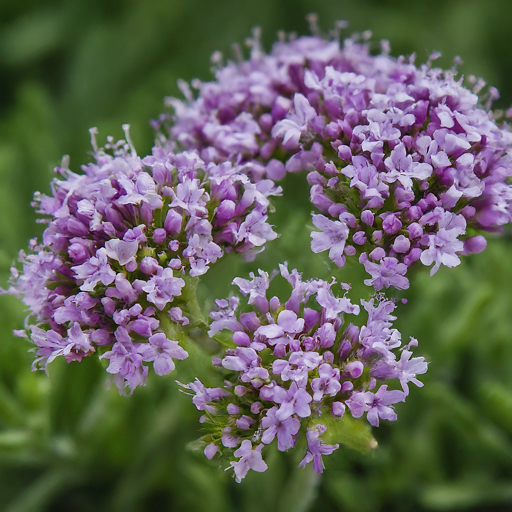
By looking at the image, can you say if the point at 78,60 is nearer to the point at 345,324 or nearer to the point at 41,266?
the point at 41,266

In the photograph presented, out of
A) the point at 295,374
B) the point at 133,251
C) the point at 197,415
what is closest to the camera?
the point at 295,374

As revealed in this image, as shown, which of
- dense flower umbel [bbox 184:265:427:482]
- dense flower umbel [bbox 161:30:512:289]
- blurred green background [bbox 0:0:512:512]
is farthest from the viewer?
blurred green background [bbox 0:0:512:512]

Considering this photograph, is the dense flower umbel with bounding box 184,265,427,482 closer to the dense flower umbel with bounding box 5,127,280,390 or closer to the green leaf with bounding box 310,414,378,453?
the green leaf with bounding box 310,414,378,453

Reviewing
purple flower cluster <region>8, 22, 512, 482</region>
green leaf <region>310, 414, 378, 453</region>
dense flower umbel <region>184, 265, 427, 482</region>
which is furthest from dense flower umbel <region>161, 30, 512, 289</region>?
green leaf <region>310, 414, 378, 453</region>

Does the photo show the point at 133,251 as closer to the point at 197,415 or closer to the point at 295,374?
the point at 295,374

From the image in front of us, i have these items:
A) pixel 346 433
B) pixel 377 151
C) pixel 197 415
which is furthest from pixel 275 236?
pixel 197 415

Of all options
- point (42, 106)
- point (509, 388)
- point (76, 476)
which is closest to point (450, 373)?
point (509, 388)

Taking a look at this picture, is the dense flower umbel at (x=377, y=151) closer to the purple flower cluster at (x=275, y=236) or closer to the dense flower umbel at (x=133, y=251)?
the purple flower cluster at (x=275, y=236)
